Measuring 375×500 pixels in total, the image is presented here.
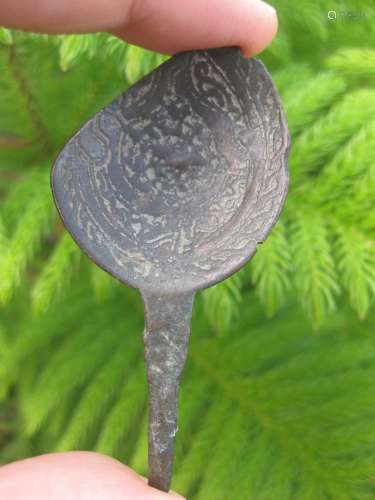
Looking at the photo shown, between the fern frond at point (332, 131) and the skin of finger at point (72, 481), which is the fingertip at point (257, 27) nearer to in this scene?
the fern frond at point (332, 131)

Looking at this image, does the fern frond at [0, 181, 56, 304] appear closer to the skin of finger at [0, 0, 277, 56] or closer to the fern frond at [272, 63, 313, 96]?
the skin of finger at [0, 0, 277, 56]

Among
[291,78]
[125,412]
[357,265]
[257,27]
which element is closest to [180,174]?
A: [257,27]

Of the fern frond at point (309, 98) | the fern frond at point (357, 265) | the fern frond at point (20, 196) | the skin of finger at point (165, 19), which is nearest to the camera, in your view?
the skin of finger at point (165, 19)

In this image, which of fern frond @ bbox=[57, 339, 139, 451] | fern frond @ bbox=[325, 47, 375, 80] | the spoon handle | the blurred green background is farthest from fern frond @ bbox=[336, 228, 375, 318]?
fern frond @ bbox=[57, 339, 139, 451]

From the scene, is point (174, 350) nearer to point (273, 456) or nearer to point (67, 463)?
point (67, 463)

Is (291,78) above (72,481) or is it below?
above

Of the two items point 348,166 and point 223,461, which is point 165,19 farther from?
point 223,461

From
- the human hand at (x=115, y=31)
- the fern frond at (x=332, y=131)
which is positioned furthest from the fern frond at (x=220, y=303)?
the human hand at (x=115, y=31)
